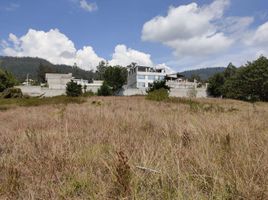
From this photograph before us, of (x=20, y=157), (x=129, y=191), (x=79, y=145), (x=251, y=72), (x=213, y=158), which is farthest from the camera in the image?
(x=251, y=72)

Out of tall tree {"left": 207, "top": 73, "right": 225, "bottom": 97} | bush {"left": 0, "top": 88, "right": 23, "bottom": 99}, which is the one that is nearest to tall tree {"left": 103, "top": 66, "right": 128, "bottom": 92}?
tall tree {"left": 207, "top": 73, "right": 225, "bottom": 97}

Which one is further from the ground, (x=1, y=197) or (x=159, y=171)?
(x=159, y=171)

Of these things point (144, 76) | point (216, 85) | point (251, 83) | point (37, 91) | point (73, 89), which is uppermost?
point (144, 76)

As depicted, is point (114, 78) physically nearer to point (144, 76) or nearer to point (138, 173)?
point (144, 76)

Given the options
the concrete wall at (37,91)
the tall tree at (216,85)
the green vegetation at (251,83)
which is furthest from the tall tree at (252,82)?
the concrete wall at (37,91)

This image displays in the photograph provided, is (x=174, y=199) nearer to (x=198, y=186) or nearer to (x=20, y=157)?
(x=198, y=186)

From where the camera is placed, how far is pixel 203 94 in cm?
6594

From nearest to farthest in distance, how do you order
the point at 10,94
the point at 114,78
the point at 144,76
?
the point at 10,94
the point at 114,78
the point at 144,76

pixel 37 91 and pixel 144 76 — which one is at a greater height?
pixel 144 76

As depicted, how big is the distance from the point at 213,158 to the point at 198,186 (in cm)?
53

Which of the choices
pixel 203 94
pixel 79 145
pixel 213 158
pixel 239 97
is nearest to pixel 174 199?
pixel 213 158

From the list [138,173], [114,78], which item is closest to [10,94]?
[114,78]

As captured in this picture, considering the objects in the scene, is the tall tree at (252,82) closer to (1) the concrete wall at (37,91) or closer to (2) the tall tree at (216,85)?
(2) the tall tree at (216,85)

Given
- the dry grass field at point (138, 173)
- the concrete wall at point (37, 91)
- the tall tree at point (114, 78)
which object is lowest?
the concrete wall at point (37, 91)
